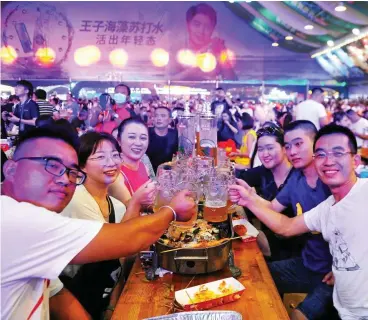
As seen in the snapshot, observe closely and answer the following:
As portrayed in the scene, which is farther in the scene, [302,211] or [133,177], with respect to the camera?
[133,177]

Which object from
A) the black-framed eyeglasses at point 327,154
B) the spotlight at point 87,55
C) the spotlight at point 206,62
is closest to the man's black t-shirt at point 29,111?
the black-framed eyeglasses at point 327,154

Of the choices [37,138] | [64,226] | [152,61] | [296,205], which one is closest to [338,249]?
[296,205]

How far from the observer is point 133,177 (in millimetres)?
2617

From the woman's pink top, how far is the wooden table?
91cm

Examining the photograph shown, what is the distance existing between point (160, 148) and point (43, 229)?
3053mm

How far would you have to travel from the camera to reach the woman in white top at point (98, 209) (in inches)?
68.7

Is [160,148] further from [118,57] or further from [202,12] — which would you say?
[202,12]

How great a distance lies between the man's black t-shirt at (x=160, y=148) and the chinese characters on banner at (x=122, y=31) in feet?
18.6

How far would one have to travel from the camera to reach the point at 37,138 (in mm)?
1252

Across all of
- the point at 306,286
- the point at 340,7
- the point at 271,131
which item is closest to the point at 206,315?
the point at 306,286

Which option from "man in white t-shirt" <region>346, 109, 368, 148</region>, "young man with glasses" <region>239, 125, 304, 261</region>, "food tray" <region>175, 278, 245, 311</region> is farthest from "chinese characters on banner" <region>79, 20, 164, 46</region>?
"food tray" <region>175, 278, 245, 311</region>

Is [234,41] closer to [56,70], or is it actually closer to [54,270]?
[56,70]

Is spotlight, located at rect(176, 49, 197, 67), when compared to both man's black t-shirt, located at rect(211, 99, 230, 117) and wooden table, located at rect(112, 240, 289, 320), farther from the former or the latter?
wooden table, located at rect(112, 240, 289, 320)

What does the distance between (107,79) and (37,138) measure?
845 cm
